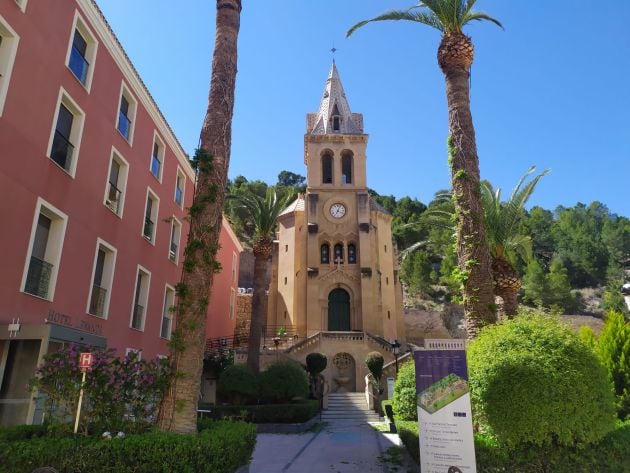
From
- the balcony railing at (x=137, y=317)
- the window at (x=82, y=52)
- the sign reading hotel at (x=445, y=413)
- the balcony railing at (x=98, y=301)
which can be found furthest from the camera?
the balcony railing at (x=137, y=317)

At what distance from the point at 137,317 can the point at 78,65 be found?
877cm

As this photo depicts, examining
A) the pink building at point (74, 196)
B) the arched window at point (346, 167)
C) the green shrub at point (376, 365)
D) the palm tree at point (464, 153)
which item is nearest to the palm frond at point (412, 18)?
the palm tree at point (464, 153)

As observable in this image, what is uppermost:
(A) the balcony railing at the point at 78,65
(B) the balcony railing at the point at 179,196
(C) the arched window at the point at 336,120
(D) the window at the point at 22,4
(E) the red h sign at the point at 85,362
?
(C) the arched window at the point at 336,120

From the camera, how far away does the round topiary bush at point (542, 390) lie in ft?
22.7

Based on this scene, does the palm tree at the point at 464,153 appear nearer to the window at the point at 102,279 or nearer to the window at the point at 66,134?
the window at the point at 66,134

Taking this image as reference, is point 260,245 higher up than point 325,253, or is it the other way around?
point 325,253

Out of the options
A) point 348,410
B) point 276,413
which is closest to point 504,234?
point 276,413

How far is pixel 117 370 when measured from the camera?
761 cm

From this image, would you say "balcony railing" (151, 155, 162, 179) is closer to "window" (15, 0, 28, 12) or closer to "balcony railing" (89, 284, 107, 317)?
"balcony railing" (89, 284, 107, 317)

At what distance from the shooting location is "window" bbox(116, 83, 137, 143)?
1621 cm

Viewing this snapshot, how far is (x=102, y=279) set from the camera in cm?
1476

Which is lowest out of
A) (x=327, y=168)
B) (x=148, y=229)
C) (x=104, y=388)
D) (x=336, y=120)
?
(x=104, y=388)

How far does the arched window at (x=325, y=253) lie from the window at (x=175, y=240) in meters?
15.7

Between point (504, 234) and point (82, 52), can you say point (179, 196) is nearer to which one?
point (82, 52)
